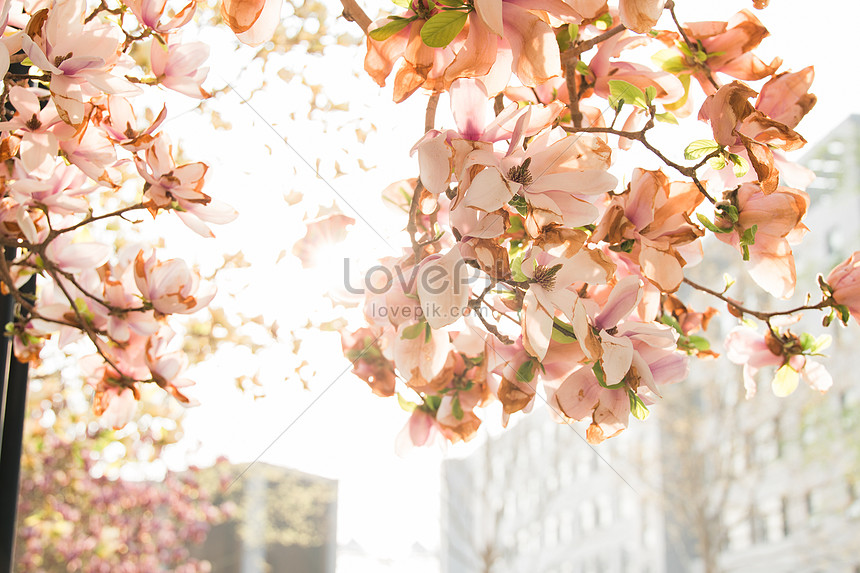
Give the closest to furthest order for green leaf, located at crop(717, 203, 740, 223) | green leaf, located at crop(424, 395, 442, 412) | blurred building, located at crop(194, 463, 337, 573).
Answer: green leaf, located at crop(717, 203, 740, 223) → green leaf, located at crop(424, 395, 442, 412) → blurred building, located at crop(194, 463, 337, 573)

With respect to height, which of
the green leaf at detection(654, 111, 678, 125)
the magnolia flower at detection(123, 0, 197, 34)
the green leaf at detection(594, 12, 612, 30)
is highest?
the magnolia flower at detection(123, 0, 197, 34)

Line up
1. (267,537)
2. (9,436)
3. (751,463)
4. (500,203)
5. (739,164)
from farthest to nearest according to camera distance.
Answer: (267,537)
(751,463)
(9,436)
(739,164)
(500,203)

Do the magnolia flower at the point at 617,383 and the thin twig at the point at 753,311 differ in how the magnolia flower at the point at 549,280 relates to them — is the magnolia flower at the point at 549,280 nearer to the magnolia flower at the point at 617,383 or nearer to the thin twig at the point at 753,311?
the magnolia flower at the point at 617,383

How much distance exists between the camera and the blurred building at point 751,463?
8.02 m

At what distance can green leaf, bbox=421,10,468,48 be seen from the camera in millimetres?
403

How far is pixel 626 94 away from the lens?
21.0 inches

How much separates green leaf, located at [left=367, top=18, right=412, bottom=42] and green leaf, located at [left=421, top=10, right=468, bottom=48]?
0.03m

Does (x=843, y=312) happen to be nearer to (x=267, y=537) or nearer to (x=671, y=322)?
(x=671, y=322)

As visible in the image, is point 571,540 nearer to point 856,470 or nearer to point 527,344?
point 856,470

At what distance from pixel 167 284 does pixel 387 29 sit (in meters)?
0.34

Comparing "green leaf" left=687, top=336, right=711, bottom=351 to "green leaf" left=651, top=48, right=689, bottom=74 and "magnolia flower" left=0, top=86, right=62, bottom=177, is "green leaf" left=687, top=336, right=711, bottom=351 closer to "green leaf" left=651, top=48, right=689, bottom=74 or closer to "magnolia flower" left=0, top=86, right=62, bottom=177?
"green leaf" left=651, top=48, right=689, bottom=74

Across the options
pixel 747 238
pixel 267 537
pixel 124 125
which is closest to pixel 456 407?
pixel 747 238

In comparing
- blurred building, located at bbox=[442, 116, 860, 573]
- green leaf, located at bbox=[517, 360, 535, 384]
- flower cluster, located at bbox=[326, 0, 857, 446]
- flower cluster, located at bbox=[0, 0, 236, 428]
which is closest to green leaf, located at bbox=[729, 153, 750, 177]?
flower cluster, located at bbox=[326, 0, 857, 446]

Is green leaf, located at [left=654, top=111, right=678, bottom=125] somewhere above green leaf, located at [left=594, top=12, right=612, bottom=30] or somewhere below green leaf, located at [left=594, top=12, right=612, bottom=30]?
below
